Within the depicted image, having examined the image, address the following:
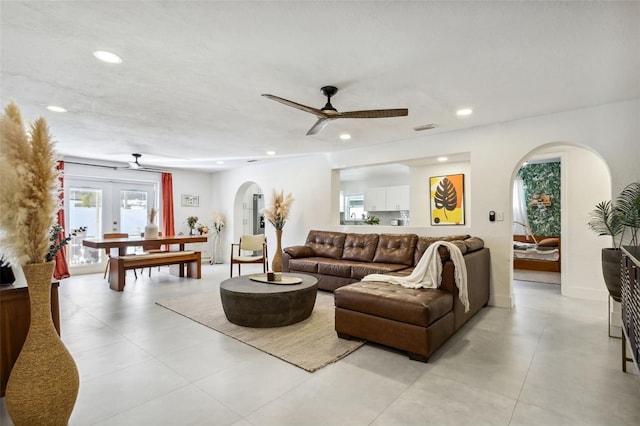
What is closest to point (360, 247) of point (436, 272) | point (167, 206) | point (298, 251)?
point (298, 251)

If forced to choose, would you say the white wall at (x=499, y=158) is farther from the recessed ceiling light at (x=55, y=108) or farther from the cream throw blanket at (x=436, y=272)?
the recessed ceiling light at (x=55, y=108)

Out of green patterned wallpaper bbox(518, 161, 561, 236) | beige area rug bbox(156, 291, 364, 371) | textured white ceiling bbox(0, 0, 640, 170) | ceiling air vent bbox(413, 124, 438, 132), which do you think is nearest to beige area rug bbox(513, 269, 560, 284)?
green patterned wallpaper bbox(518, 161, 561, 236)

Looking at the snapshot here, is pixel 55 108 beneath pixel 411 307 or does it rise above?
above

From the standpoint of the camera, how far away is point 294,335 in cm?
313

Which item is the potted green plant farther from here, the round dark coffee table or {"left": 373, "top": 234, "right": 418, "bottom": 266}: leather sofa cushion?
the round dark coffee table

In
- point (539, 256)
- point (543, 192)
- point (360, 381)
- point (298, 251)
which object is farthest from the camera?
point (543, 192)

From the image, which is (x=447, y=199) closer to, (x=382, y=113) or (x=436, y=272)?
(x=436, y=272)

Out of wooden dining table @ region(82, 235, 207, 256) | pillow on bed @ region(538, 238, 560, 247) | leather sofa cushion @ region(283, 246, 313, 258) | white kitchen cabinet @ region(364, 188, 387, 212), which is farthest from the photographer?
white kitchen cabinet @ region(364, 188, 387, 212)

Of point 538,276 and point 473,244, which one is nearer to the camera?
point 473,244

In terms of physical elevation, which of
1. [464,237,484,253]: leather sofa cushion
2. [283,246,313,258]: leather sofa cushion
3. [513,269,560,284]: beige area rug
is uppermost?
[464,237,484,253]: leather sofa cushion

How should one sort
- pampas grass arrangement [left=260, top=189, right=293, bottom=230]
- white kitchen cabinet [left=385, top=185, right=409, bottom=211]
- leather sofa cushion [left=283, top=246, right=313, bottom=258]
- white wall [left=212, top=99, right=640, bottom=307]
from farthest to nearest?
white kitchen cabinet [left=385, top=185, right=409, bottom=211]
pampas grass arrangement [left=260, top=189, right=293, bottom=230]
leather sofa cushion [left=283, top=246, right=313, bottom=258]
white wall [left=212, top=99, right=640, bottom=307]

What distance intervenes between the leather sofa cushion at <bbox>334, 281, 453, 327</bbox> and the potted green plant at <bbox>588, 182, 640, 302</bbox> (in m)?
1.62

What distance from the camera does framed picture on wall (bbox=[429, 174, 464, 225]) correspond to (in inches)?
249

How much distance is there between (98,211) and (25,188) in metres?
6.42
